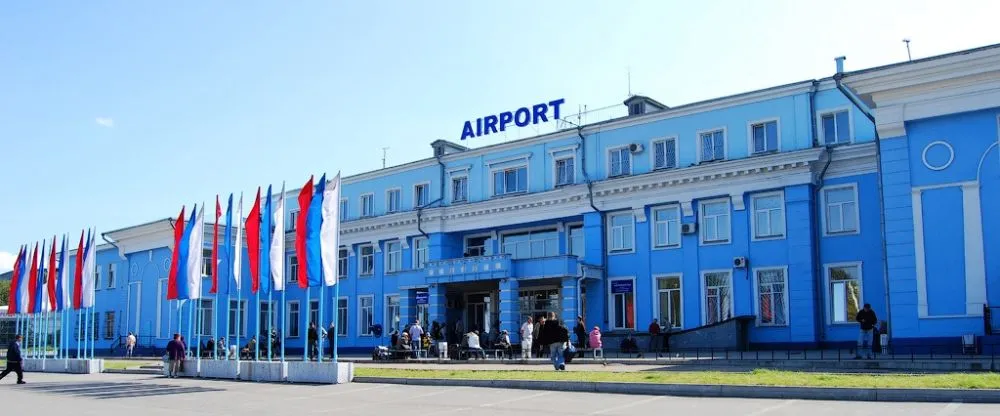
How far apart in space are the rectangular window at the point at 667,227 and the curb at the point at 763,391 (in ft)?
55.0

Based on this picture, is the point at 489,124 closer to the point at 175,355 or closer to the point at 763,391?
the point at 175,355

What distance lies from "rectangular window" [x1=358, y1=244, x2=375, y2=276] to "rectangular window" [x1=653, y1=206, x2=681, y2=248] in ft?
51.8

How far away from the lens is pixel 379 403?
16.4 m

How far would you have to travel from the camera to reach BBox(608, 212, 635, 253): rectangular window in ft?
117

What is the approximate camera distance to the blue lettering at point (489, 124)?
4019cm

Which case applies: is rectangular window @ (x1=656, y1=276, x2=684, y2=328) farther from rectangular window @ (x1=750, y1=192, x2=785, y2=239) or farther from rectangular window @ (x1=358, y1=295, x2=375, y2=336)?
rectangular window @ (x1=358, y1=295, x2=375, y2=336)

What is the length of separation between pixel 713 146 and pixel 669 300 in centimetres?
591

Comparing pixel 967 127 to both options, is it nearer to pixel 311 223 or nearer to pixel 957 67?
pixel 957 67

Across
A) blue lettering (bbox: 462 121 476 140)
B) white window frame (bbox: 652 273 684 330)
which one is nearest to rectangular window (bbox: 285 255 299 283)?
blue lettering (bbox: 462 121 476 140)

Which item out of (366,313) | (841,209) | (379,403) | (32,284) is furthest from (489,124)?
(379,403)

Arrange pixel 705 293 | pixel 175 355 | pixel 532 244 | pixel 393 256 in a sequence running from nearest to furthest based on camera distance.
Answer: pixel 175 355 < pixel 705 293 < pixel 532 244 < pixel 393 256

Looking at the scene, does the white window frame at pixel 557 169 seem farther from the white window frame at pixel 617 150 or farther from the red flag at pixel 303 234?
the red flag at pixel 303 234

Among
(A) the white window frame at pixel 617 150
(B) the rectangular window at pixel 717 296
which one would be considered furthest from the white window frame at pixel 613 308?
(A) the white window frame at pixel 617 150

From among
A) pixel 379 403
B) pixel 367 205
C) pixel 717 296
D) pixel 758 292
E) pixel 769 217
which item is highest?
pixel 367 205
